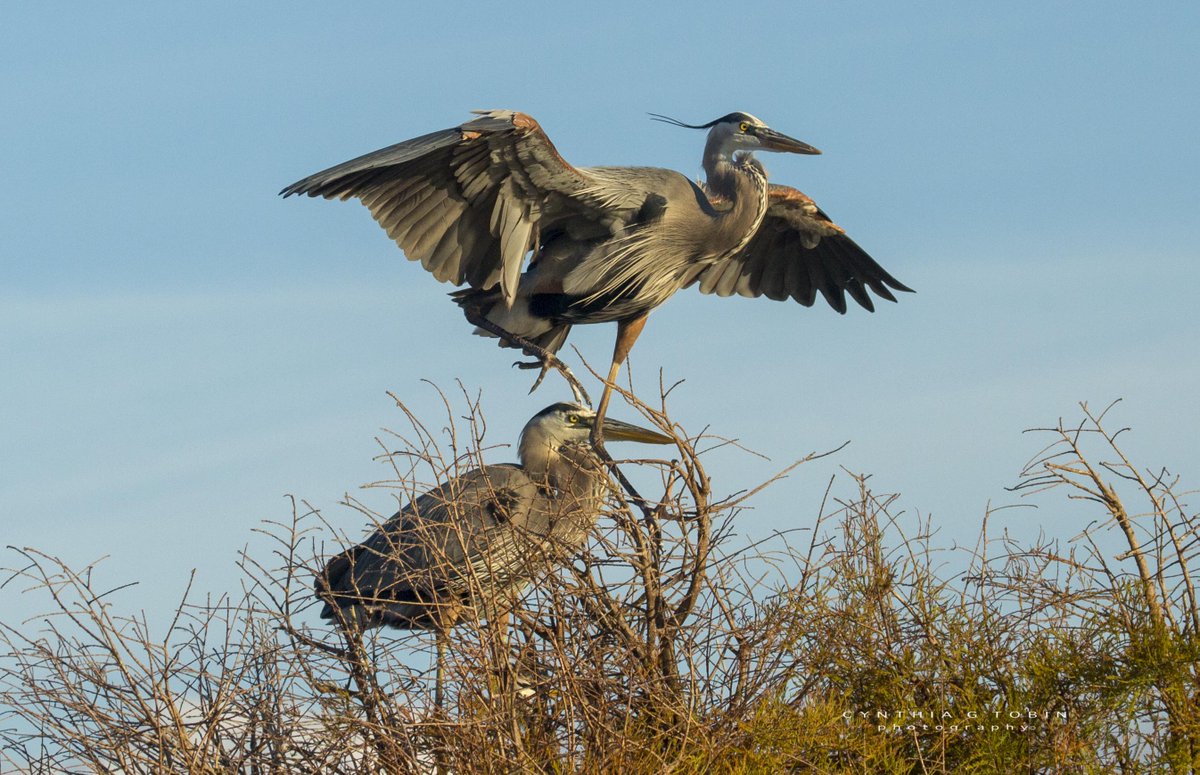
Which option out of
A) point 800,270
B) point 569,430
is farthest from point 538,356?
point 800,270

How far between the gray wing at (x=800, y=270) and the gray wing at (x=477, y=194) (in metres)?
1.58

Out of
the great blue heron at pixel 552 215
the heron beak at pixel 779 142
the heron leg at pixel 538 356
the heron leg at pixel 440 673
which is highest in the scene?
the heron beak at pixel 779 142

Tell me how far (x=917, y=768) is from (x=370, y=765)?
1.97 metres

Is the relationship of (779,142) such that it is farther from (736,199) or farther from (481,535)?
(481,535)

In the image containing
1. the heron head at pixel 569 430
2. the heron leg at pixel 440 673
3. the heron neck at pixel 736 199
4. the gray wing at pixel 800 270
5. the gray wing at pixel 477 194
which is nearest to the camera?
the heron leg at pixel 440 673

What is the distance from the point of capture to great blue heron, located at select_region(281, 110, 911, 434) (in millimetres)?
6637

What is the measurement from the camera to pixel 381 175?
6.65 m

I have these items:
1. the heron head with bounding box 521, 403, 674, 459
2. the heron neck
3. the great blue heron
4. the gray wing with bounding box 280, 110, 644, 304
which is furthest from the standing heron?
the heron neck

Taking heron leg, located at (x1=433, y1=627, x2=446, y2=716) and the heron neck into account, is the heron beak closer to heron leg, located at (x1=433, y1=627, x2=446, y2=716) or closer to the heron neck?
the heron neck

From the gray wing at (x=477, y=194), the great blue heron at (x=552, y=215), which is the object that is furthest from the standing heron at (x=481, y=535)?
the gray wing at (x=477, y=194)

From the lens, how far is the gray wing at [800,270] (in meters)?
8.66

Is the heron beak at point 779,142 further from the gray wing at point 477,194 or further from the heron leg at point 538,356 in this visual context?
the heron leg at point 538,356

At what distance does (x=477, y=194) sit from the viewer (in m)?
6.91

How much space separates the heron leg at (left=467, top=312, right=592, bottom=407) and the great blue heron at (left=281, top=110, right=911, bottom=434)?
0.02m
